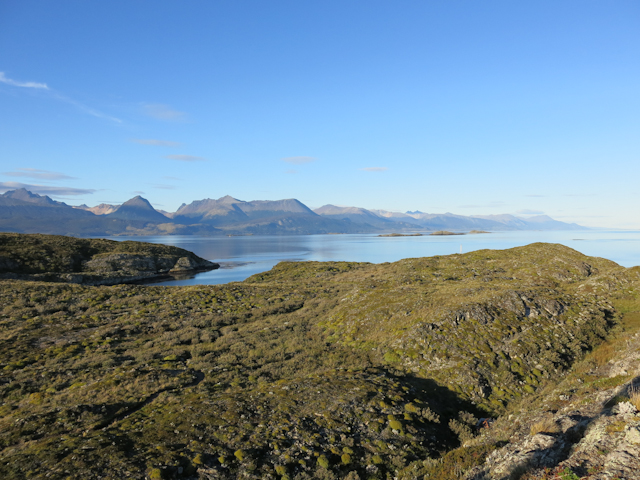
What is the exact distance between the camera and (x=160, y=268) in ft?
303

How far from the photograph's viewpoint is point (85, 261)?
8012 centimetres

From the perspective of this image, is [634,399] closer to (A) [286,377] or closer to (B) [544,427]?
(B) [544,427]

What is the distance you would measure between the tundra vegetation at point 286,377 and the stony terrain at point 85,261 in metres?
43.0

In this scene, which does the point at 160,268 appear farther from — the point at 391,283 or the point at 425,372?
the point at 425,372

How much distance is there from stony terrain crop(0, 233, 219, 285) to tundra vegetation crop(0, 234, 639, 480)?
43024 millimetres

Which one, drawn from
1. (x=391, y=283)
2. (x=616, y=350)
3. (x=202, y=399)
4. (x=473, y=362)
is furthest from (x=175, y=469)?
(x=391, y=283)

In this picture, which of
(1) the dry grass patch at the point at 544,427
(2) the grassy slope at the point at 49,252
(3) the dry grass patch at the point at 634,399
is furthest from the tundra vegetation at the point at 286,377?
(2) the grassy slope at the point at 49,252

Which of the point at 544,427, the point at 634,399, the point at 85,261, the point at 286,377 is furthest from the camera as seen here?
the point at 85,261

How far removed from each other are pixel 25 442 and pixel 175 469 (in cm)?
611

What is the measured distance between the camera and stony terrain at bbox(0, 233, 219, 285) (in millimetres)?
66562

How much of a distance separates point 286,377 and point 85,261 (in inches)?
3385

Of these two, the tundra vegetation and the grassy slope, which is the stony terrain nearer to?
the grassy slope

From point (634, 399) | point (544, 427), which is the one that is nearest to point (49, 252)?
point (544, 427)

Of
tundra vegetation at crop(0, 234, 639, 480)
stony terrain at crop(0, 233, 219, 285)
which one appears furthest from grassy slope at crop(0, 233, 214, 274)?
tundra vegetation at crop(0, 234, 639, 480)
